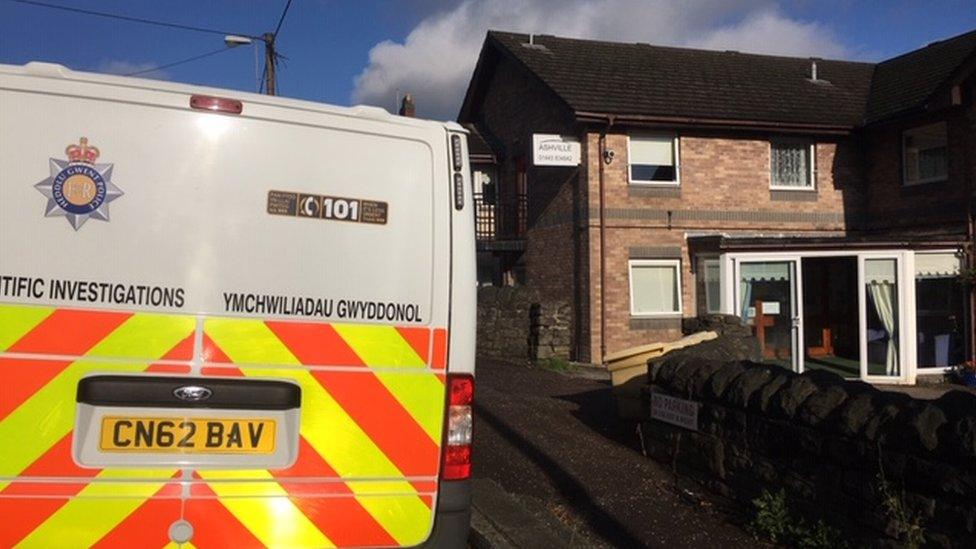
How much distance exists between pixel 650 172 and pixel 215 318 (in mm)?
15858

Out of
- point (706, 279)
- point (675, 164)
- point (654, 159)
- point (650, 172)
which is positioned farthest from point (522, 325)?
point (675, 164)

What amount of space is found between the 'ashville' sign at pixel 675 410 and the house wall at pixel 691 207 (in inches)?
393

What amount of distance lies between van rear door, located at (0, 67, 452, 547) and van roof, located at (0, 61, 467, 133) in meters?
0.01

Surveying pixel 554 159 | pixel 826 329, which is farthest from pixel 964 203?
pixel 554 159

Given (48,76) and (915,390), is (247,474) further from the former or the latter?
(915,390)

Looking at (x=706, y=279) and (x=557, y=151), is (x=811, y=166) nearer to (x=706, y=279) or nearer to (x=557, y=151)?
(x=706, y=279)

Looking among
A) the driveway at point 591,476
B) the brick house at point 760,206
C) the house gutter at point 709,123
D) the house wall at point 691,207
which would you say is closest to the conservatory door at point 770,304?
the brick house at point 760,206

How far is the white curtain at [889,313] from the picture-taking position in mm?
15523

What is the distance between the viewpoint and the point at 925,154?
1783 centimetres

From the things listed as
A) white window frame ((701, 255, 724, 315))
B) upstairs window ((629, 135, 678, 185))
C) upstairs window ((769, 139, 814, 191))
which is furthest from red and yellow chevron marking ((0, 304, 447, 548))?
upstairs window ((769, 139, 814, 191))

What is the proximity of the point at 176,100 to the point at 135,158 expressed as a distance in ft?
0.88

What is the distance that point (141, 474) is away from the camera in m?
3.24

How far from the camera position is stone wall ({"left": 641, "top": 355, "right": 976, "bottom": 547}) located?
452cm

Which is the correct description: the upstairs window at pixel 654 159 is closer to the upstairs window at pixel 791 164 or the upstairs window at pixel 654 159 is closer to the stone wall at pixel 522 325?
the upstairs window at pixel 791 164
